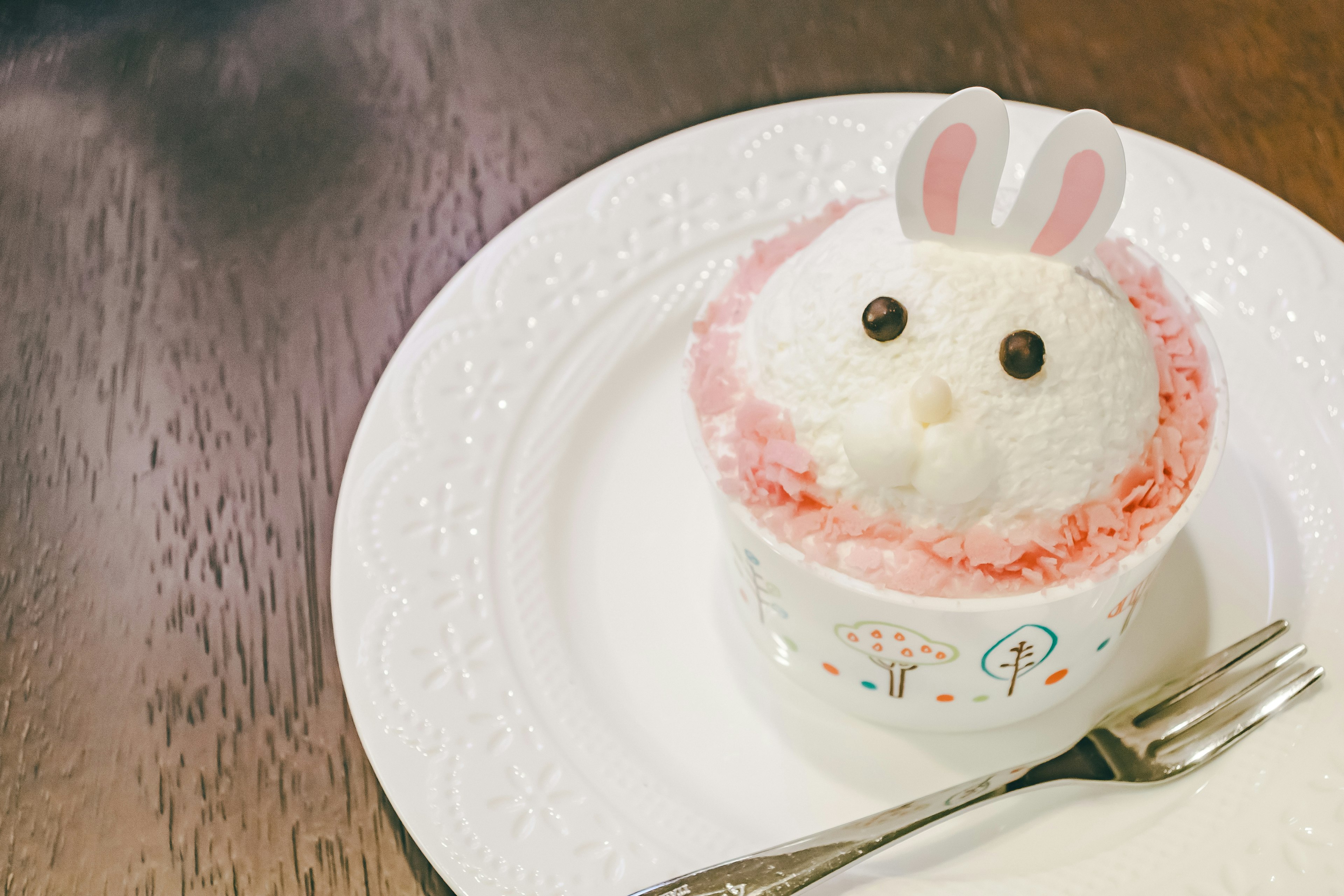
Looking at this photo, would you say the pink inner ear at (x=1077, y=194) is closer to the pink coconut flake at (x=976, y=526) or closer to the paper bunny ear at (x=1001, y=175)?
the paper bunny ear at (x=1001, y=175)

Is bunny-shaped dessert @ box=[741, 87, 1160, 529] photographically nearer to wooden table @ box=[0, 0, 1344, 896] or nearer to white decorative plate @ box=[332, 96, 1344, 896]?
white decorative plate @ box=[332, 96, 1344, 896]

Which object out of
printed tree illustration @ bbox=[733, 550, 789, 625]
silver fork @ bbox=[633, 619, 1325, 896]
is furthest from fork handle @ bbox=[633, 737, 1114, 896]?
printed tree illustration @ bbox=[733, 550, 789, 625]

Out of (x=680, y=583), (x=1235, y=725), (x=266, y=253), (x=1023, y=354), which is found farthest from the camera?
(x=266, y=253)

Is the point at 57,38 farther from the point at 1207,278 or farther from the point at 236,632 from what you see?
the point at 1207,278

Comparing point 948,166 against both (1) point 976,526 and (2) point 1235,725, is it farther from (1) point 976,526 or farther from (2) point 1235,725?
(2) point 1235,725

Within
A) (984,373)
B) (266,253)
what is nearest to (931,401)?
(984,373)

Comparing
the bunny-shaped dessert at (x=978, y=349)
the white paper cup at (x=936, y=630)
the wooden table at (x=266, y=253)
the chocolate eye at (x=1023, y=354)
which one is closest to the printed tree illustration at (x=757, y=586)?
the white paper cup at (x=936, y=630)
